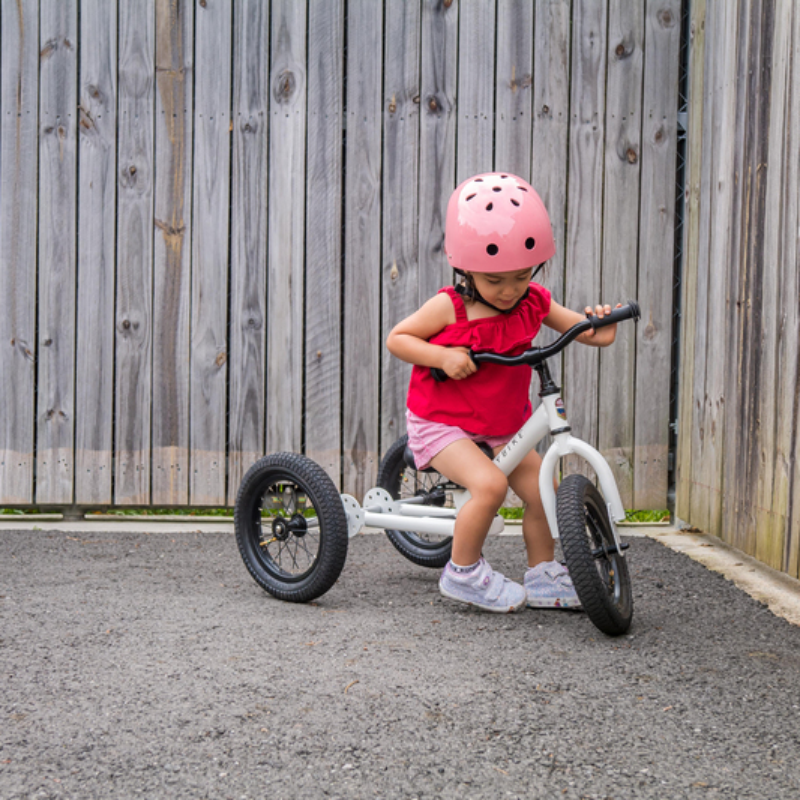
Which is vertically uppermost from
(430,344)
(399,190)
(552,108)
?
(552,108)

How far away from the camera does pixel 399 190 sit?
4.16m

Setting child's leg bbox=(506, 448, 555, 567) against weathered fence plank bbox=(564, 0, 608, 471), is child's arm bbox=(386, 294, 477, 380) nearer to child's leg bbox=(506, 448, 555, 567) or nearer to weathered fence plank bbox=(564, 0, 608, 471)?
child's leg bbox=(506, 448, 555, 567)

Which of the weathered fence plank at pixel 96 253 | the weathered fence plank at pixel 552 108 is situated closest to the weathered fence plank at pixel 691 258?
the weathered fence plank at pixel 552 108

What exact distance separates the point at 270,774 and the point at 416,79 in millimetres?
3262

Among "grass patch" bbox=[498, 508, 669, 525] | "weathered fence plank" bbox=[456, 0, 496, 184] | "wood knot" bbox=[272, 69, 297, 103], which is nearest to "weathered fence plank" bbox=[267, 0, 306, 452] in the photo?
"wood knot" bbox=[272, 69, 297, 103]

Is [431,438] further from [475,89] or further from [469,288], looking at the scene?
[475,89]

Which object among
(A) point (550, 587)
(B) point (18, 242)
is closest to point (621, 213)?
(A) point (550, 587)

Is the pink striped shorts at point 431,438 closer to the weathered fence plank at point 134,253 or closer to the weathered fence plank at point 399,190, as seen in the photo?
the weathered fence plank at point 399,190

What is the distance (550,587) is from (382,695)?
0.93 m

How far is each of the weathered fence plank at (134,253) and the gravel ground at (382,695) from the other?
3.63 feet

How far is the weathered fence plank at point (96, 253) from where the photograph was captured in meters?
4.12

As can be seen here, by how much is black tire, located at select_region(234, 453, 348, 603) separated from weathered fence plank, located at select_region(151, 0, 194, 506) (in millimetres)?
1212

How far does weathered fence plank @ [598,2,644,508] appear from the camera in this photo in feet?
13.5

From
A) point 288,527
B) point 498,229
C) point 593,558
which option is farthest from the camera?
point 288,527
